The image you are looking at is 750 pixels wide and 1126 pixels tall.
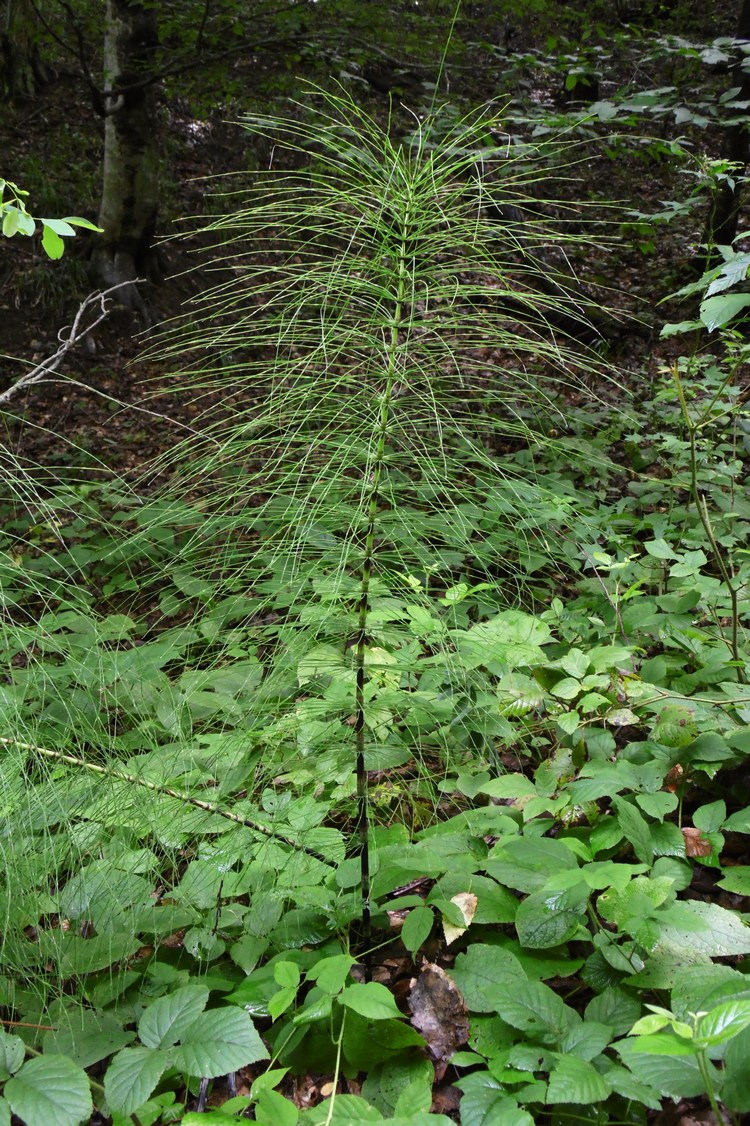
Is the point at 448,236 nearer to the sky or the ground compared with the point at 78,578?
nearer to the sky

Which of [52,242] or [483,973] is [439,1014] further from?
[52,242]

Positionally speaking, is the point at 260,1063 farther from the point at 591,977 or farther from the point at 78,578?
the point at 78,578

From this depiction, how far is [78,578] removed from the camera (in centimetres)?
427

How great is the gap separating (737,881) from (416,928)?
65cm

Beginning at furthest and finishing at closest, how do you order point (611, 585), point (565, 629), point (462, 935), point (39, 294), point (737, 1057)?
point (39, 294), point (611, 585), point (565, 629), point (462, 935), point (737, 1057)

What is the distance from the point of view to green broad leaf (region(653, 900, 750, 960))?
1312 millimetres

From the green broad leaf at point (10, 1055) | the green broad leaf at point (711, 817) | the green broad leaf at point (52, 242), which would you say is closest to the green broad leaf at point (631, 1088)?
the green broad leaf at point (711, 817)

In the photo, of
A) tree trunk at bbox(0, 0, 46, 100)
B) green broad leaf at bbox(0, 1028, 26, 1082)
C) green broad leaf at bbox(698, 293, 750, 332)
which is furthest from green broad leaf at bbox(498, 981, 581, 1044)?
tree trunk at bbox(0, 0, 46, 100)

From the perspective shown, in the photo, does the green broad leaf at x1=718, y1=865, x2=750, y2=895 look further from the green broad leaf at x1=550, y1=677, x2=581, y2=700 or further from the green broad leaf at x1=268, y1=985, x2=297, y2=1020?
the green broad leaf at x1=268, y1=985, x2=297, y2=1020

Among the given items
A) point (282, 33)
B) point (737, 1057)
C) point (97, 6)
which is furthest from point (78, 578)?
point (97, 6)

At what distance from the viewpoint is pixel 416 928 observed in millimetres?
1510

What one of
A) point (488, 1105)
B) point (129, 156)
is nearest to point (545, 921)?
point (488, 1105)

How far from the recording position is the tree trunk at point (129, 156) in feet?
20.0

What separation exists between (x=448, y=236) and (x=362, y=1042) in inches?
62.0
